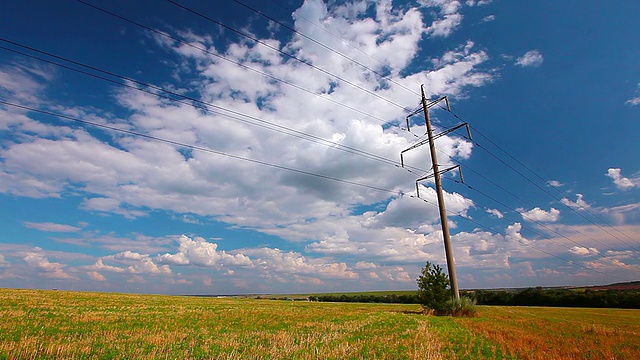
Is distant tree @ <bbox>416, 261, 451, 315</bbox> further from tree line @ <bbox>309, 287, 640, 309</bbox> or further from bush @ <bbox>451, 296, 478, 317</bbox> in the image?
tree line @ <bbox>309, 287, 640, 309</bbox>

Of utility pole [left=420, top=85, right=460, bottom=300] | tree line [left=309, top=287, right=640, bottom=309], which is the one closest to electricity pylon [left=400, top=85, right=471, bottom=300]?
utility pole [left=420, top=85, right=460, bottom=300]

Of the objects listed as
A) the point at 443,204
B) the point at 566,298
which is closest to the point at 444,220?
the point at 443,204

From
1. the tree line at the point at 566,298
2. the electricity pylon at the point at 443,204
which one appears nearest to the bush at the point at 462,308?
the electricity pylon at the point at 443,204

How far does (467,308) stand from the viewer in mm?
30812

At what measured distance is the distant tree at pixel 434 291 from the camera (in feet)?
110

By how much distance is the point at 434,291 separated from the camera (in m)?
35.2

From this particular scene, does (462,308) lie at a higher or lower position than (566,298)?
higher

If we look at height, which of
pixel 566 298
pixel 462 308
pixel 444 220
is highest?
pixel 444 220

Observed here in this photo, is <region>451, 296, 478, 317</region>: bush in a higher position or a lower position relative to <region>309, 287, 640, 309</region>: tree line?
higher

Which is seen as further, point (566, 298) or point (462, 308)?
point (566, 298)

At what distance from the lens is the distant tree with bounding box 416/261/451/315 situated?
33.7 m

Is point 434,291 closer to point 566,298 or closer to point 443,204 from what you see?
point 443,204

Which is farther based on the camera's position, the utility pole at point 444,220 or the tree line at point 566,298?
the tree line at point 566,298

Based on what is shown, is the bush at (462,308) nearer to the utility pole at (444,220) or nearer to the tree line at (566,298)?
the utility pole at (444,220)
